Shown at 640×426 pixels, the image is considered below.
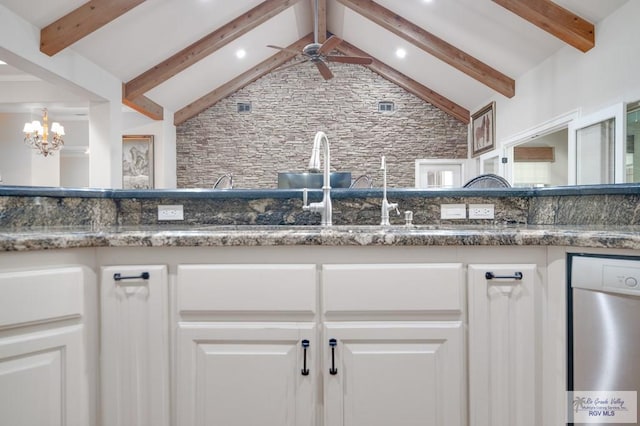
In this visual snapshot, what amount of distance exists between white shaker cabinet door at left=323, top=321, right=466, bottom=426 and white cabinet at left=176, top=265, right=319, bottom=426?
0.07 m

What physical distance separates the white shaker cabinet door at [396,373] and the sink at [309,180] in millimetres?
874

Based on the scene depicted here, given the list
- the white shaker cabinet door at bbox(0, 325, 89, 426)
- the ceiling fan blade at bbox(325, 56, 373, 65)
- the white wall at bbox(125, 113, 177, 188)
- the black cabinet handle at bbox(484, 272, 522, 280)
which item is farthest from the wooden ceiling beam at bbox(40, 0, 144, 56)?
the black cabinet handle at bbox(484, 272, 522, 280)

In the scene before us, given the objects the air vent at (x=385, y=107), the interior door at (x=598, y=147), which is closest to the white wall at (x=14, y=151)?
the air vent at (x=385, y=107)

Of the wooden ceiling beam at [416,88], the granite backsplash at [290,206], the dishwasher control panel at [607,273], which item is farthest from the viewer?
the wooden ceiling beam at [416,88]

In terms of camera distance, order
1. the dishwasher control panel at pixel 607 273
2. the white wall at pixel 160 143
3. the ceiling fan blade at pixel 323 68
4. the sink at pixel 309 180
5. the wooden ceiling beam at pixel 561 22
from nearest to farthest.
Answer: the dishwasher control panel at pixel 607 273
the sink at pixel 309 180
the wooden ceiling beam at pixel 561 22
the ceiling fan blade at pixel 323 68
the white wall at pixel 160 143

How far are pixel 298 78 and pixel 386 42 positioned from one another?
1.86m

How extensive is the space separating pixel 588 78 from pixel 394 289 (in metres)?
3.75

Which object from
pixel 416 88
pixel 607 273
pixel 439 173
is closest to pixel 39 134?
pixel 416 88

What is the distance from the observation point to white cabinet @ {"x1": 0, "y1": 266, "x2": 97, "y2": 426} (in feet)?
2.85

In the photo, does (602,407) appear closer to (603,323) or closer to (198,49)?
(603,323)

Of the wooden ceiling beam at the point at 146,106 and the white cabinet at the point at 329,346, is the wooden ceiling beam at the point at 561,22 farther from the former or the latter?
the wooden ceiling beam at the point at 146,106

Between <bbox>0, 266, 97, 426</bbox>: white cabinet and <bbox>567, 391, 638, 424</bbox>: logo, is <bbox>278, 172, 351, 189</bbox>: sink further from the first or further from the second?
<bbox>567, 391, 638, 424</bbox>: logo

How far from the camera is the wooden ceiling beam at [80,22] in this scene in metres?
3.42

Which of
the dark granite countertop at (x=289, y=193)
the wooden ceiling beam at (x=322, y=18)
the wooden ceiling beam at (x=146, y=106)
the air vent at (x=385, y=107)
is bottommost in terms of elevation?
the dark granite countertop at (x=289, y=193)
